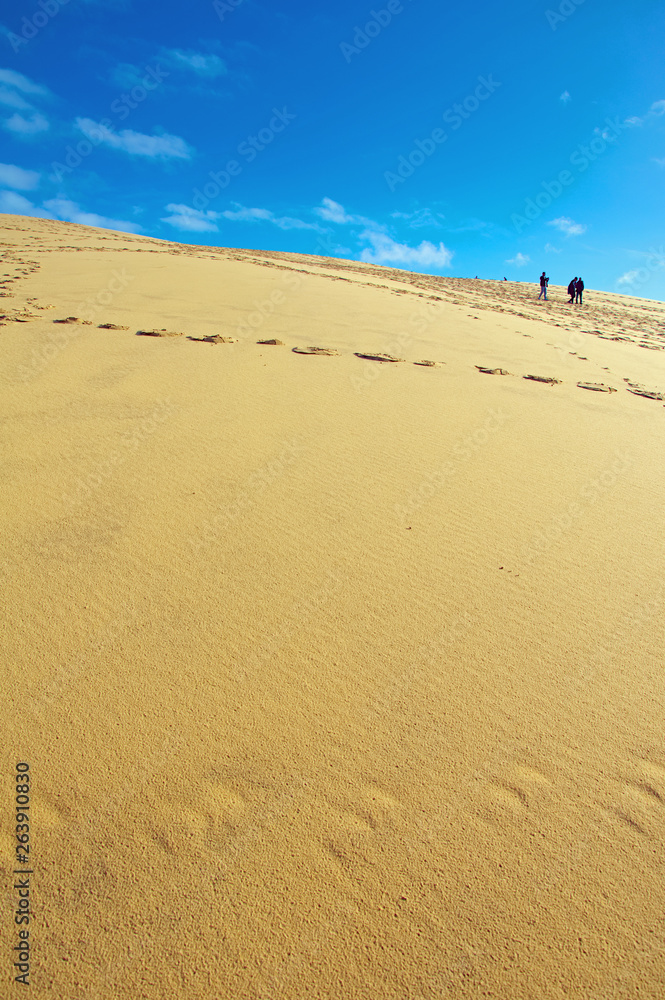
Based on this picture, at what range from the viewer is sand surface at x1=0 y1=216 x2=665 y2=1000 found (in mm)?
1318

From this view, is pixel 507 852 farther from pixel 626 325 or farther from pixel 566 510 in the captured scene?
pixel 626 325

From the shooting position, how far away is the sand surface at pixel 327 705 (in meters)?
1.32

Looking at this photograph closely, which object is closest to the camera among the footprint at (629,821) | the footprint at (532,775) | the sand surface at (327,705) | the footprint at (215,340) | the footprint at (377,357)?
the sand surface at (327,705)

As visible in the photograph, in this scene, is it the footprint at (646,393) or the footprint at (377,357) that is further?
the footprint at (377,357)

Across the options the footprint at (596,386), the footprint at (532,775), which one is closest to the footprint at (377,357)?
the footprint at (596,386)

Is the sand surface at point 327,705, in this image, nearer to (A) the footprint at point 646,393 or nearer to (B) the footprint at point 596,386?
(B) the footprint at point 596,386

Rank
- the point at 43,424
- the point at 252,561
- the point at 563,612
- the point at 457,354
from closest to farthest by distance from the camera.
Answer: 1. the point at 563,612
2. the point at 252,561
3. the point at 43,424
4. the point at 457,354

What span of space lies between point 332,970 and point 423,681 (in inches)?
37.9

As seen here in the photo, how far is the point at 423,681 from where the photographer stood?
2.04m

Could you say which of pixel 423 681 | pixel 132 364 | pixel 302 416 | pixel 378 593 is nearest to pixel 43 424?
pixel 132 364

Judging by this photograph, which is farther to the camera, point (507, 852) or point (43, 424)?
point (43, 424)

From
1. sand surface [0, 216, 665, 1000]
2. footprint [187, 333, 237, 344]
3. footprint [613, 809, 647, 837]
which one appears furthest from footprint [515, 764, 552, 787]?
footprint [187, 333, 237, 344]

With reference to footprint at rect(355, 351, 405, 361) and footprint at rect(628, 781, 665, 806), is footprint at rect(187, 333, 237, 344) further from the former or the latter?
footprint at rect(628, 781, 665, 806)

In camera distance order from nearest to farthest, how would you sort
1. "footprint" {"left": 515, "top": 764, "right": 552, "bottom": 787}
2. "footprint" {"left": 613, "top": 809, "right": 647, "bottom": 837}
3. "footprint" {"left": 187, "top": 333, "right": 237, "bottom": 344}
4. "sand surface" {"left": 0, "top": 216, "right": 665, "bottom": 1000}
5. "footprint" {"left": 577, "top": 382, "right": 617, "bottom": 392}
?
"sand surface" {"left": 0, "top": 216, "right": 665, "bottom": 1000}
"footprint" {"left": 613, "top": 809, "right": 647, "bottom": 837}
"footprint" {"left": 515, "top": 764, "right": 552, "bottom": 787}
"footprint" {"left": 577, "top": 382, "right": 617, "bottom": 392}
"footprint" {"left": 187, "top": 333, "right": 237, "bottom": 344}
